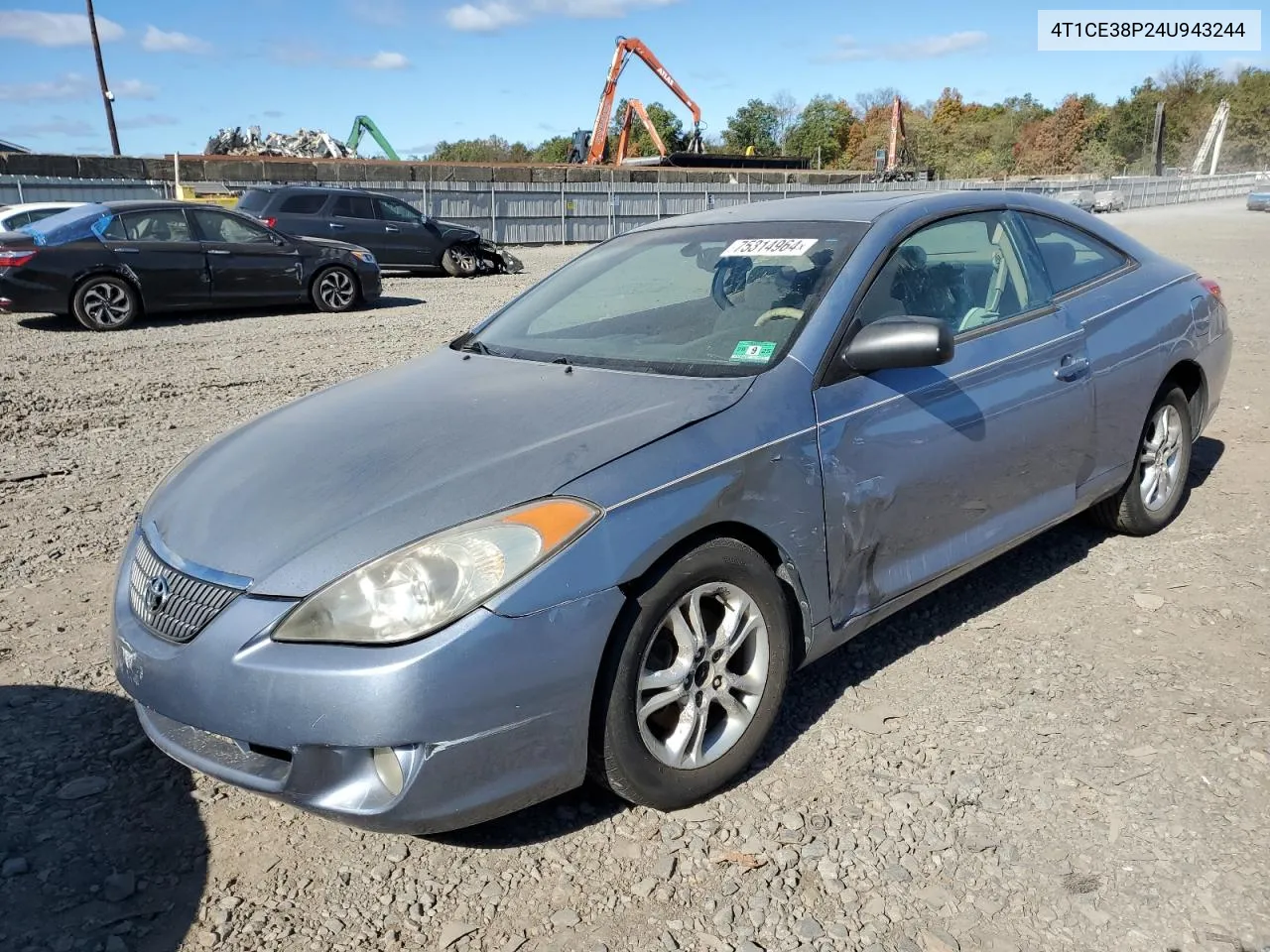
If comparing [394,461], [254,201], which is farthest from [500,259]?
[394,461]

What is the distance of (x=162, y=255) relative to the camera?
39.0 feet

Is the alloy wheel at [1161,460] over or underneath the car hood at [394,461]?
underneath

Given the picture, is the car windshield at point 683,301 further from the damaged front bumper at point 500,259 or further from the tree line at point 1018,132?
the tree line at point 1018,132

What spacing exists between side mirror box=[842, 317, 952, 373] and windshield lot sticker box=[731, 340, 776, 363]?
0.73 ft

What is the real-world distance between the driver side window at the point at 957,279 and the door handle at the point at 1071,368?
242mm

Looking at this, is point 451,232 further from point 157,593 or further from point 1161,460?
point 157,593

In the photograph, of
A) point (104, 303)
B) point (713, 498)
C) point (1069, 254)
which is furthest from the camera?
point (104, 303)

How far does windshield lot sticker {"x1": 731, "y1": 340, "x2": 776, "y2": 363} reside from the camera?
3072mm

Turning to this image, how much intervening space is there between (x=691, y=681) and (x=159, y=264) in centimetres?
1112

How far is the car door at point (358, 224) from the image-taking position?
57.5 ft

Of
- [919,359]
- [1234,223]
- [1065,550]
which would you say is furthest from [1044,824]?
[1234,223]

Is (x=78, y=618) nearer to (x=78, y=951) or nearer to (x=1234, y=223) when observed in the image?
(x=78, y=951)

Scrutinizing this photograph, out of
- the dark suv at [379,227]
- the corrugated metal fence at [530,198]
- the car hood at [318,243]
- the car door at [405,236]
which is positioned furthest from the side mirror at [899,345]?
the corrugated metal fence at [530,198]

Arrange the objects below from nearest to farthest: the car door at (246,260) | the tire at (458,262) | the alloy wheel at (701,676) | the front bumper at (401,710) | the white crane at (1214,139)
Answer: the front bumper at (401,710), the alloy wheel at (701,676), the car door at (246,260), the tire at (458,262), the white crane at (1214,139)
